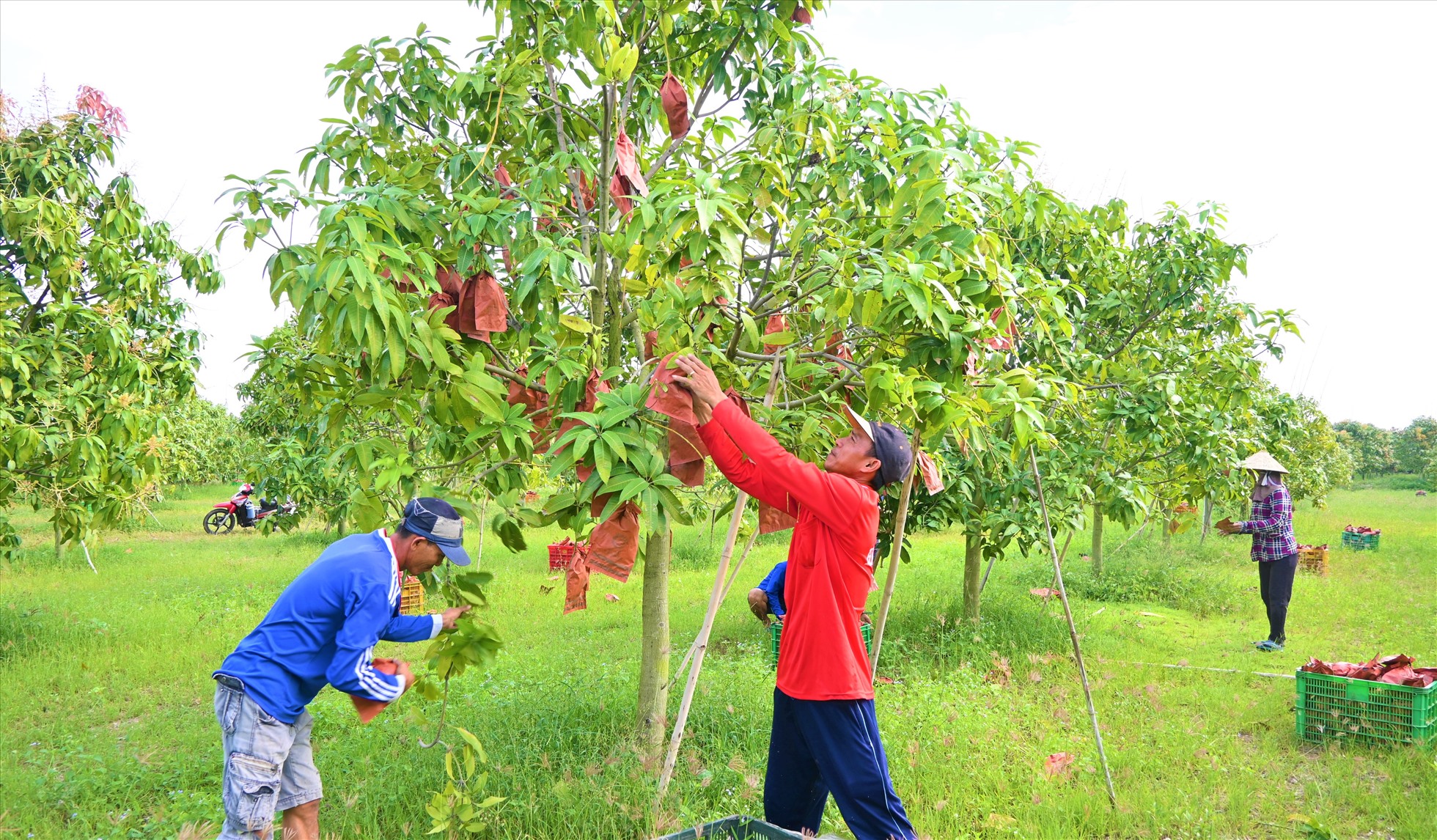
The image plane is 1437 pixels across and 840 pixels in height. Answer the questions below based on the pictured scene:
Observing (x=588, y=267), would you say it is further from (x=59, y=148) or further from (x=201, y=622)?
(x=201, y=622)

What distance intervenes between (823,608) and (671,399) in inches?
31.2

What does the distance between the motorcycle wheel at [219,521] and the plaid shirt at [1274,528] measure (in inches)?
691

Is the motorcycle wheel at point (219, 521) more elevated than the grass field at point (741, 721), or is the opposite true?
the grass field at point (741, 721)

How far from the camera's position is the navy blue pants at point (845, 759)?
8.93ft

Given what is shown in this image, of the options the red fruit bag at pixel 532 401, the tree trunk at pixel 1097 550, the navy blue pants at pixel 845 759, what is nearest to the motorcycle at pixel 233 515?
the tree trunk at pixel 1097 550

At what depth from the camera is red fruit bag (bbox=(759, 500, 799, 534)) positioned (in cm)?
322

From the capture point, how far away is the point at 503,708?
4.89 metres

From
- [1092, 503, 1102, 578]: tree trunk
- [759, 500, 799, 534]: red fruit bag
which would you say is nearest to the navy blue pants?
[759, 500, 799, 534]: red fruit bag

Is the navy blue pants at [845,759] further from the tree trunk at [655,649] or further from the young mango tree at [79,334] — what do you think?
the young mango tree at [79,334]

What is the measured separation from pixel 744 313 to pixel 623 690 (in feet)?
9.41

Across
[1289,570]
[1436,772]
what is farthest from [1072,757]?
[1289,570]

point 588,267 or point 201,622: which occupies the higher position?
point 588,267

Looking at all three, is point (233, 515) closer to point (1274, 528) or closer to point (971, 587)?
point (971, 587)

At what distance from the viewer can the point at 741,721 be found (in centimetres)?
458
